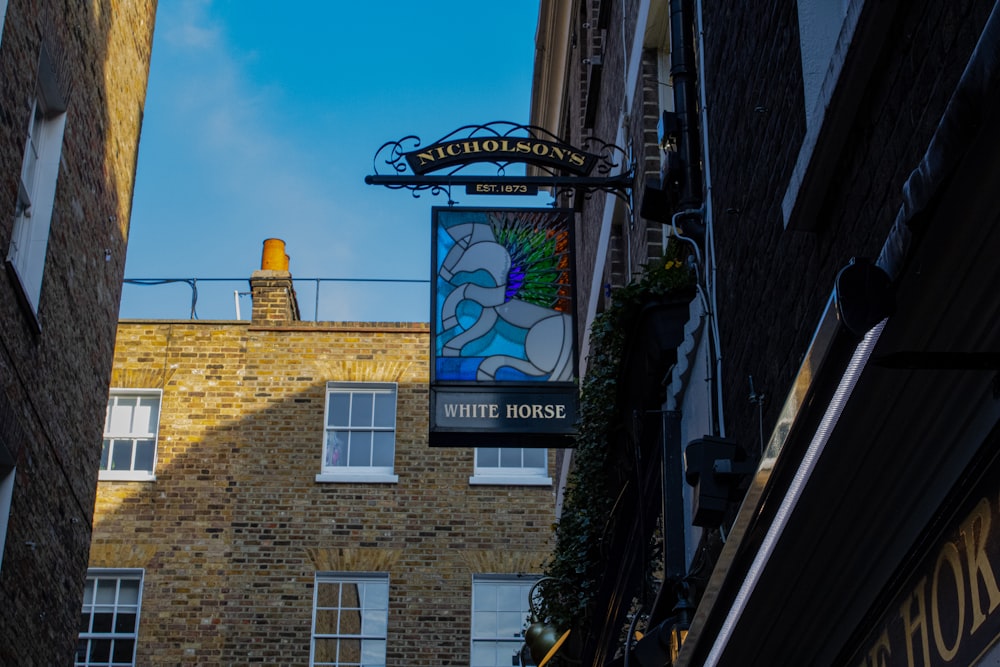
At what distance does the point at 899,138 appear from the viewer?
161 inches

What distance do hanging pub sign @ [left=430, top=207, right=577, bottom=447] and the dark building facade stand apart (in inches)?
103

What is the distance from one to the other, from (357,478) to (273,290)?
3.96 meters

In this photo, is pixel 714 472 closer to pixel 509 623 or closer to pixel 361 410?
pixel 509 623

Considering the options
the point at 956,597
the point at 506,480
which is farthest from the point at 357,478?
the point at 956,597

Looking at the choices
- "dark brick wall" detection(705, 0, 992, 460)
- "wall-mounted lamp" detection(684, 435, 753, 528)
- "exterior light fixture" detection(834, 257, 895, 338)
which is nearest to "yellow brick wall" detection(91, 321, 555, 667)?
"dark brick wall" detection(705, 0, 992, 460)

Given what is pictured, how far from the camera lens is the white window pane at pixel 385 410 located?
22.8m

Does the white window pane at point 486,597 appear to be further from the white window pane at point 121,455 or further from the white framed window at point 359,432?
the white window pane at point 121,455

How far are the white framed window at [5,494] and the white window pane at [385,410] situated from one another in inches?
541

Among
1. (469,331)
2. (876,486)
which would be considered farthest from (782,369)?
(469,331)

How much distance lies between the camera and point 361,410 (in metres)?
22.9

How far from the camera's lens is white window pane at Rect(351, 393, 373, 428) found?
74.7 feet

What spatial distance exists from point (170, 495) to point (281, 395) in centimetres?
236

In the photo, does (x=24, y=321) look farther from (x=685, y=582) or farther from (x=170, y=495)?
(x=170, y=495)

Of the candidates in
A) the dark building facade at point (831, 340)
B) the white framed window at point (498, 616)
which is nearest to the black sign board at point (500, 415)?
the dark building facade at point (831, 340)
